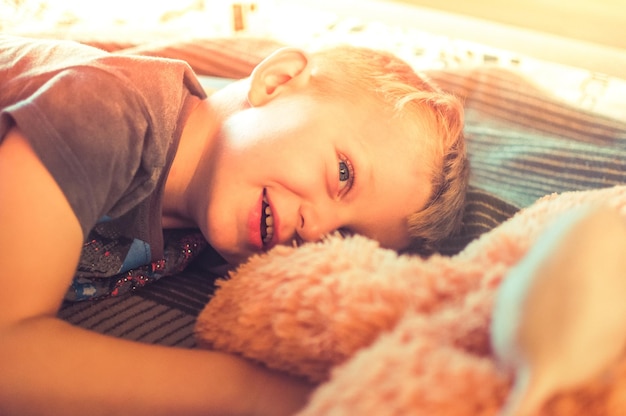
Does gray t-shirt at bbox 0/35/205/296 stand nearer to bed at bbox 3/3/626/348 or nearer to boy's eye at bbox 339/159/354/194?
bed at bbox 3/3/626/348

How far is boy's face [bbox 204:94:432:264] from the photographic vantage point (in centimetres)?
80

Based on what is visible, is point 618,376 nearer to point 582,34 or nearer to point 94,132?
point 94,132

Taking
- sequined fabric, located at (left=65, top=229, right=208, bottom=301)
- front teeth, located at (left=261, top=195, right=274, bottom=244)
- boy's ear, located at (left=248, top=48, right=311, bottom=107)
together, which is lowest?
sequined fabric, located at (left=65, top=229, right=208, bottom=301)

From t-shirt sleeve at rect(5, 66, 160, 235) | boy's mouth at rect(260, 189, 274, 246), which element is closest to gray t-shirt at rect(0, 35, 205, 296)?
t-shirt sleeve at rect(5, 66, 160, 235)

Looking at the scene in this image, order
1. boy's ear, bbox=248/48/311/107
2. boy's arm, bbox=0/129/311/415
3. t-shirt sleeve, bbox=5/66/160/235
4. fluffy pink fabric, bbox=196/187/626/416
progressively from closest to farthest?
1. fluffy pink fabric, bbox=196/187/626/416
2. boy's arm, bbox=0/129/311/415
3. t-shirt sleeve, bbox=5/66/160/235
4. boy's ear, bbox=248/48/311/107

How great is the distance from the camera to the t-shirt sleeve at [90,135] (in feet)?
2.10

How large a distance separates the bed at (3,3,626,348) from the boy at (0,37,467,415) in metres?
0.06

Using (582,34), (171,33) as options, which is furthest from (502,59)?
(171,33)

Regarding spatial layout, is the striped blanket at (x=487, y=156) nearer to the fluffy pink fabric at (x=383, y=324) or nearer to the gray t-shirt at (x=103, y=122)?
the gray t-shirt at (x=103, y=122)

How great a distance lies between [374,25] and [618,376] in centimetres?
124

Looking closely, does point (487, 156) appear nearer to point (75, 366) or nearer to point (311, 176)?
point (311, 176)

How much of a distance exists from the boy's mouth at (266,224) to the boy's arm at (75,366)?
29cm

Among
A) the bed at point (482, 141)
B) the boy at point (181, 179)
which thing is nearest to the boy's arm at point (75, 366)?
the boy at point (181, 179)

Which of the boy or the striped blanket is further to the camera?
the striped blanket
